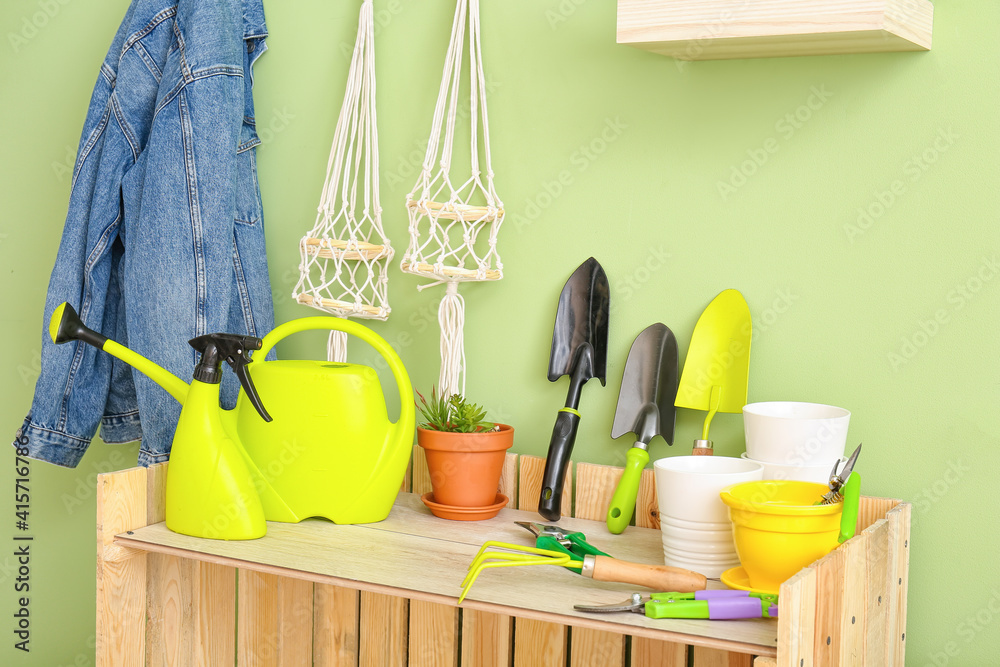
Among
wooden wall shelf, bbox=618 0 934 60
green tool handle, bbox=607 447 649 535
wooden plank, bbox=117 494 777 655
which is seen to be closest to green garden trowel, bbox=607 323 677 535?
green tool handle, bbox=607 447 649 535

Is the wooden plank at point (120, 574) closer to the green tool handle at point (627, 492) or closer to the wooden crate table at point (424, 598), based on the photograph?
the wooden crate table at point (424, 598)

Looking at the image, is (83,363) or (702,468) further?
(83,363)

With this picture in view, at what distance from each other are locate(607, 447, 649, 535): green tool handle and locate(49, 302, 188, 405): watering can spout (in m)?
0.55

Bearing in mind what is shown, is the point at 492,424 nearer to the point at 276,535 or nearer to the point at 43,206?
the point at 276,535

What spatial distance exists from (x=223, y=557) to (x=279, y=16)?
85 cm

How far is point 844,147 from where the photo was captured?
1038 millimetres

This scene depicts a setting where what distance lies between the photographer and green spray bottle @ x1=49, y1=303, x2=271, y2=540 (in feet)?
3.40

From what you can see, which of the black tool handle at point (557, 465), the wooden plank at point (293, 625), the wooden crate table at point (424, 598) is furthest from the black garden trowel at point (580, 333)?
the wooden plank at point (293, 625)

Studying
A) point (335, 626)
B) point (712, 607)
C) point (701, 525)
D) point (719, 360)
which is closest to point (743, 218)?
point (719, 360)

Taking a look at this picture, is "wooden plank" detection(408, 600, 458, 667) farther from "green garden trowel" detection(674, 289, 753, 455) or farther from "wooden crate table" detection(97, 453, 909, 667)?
"green garden trowel" detection(674, 289, 753, 455)

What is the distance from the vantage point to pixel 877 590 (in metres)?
0.91

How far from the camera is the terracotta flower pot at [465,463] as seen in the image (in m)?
1.10

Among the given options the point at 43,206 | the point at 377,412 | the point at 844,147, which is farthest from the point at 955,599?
the point at 43,206

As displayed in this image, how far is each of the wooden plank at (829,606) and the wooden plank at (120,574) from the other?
0.79m
